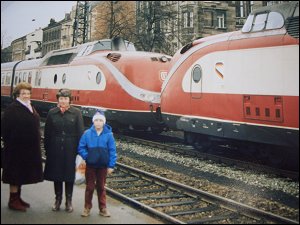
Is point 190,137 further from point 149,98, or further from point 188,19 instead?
point 188,19

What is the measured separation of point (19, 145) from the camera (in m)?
4.80

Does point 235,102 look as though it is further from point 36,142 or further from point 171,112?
point 36,142

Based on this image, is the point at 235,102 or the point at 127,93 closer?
the point at 235,102

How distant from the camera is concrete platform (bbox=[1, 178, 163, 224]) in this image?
4574 mm

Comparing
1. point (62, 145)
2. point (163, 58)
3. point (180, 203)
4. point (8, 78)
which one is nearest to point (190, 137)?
point (163, 58)

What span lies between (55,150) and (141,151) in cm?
633

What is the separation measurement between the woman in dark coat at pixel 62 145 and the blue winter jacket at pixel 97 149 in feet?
0.76

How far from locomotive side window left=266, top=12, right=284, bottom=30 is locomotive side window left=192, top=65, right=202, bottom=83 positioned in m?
2.37

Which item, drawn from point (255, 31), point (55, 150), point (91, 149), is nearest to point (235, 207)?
point (91, 149)

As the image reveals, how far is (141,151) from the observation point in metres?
11.2

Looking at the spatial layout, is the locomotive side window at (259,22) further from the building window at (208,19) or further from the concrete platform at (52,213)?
the concrete platform at (52,213)

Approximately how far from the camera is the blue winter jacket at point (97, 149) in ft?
15.7

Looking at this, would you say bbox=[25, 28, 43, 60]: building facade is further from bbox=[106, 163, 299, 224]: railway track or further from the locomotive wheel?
the locomotive wheel

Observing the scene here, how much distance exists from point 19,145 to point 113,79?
28.0 feet
